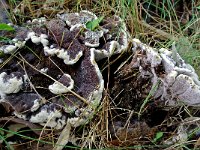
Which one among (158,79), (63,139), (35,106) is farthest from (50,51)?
(158,79)

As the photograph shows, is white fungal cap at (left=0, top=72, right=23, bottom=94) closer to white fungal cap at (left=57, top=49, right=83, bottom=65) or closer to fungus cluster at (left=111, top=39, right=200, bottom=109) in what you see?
white fungal cap at (left=57, top=49, right=83, bottom=65)

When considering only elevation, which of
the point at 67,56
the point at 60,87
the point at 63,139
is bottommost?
the point at 63,139

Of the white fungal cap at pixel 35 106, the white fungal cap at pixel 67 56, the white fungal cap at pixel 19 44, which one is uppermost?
the white fungal cap at pixel 19 44

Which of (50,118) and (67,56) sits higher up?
(67,56)

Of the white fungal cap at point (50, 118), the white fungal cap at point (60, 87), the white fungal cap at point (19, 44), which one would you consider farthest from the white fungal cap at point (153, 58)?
the white fungal cap at point (19, 44)

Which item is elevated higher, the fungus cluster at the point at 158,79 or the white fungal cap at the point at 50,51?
the white fungal cap at the point at 50,51

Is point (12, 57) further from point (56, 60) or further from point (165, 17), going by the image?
point (165, 17)

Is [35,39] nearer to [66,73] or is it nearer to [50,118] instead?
[66,73]

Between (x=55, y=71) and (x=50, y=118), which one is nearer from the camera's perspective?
(x=50, y=118)

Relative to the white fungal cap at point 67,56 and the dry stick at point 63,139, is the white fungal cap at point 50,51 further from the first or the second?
the dry stick at point 63,139
